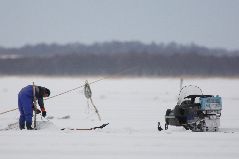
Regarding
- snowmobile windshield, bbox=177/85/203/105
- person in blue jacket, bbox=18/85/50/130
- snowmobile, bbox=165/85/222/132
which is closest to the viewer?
snowmobile, bbox=165/85/222/132

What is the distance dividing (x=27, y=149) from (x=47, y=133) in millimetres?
2127

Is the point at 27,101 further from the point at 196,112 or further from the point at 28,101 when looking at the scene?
the point at 196,112

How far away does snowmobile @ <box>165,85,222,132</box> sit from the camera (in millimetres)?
11914

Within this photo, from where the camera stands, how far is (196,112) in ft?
39.9

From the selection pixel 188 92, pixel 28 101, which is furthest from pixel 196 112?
pixel 28 101

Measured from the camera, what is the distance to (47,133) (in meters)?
11.1

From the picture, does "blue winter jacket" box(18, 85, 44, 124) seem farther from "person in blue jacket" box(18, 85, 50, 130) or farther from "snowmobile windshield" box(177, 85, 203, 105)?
"snowmobile windshield" box(177, 85, 203, 105)

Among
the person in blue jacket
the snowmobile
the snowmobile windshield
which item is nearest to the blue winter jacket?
the person in blue jacket

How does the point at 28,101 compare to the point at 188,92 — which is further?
the point at 188,92

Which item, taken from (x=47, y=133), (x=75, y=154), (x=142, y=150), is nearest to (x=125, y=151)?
(x=142, y=150)

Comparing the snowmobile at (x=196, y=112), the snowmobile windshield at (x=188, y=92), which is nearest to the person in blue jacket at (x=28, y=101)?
the snowmobile at (x=196, y=112)

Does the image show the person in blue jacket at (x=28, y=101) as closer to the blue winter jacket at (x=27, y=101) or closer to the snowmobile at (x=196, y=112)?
the blue winter jacket at (x=27, y=101)

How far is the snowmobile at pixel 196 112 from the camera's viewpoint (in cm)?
1191

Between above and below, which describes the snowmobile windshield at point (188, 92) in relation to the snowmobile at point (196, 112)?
above
